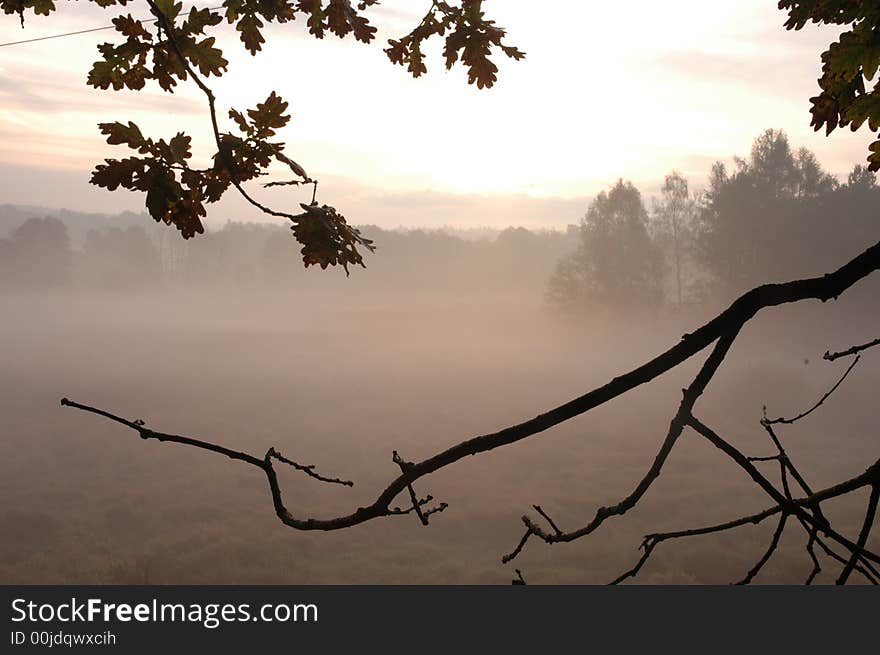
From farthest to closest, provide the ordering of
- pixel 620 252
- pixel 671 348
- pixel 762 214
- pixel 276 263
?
1. pixel 276 263
2. pixel 620 252
3. pixel 762 214
4. pixel 671 348

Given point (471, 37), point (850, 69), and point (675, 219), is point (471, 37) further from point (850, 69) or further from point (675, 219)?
point (675, 219)

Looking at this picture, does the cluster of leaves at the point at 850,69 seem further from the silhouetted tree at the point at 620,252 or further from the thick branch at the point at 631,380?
the silhouetted tree at the point at 620,252

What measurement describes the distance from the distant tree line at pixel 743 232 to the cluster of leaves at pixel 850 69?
47.5m

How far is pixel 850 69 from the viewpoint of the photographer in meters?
2.38

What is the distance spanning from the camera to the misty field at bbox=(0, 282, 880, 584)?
24719 mm

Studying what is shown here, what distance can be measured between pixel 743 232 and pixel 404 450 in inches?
1094

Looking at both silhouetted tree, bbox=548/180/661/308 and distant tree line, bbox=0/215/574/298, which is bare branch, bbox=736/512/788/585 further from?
distant tree line, bbox=0/215/574/298

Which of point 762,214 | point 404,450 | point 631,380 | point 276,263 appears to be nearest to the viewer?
point 631,380

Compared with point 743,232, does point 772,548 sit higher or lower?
lower

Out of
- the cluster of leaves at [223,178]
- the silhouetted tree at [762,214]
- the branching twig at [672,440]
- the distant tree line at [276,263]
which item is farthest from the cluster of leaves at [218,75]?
the distant tree line at [276,263]

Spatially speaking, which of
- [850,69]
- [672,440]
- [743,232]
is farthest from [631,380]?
[743,232]

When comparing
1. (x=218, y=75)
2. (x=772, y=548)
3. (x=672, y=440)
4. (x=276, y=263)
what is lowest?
(x=276, y=263)

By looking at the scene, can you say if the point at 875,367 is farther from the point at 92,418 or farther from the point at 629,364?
the point at 92,418
